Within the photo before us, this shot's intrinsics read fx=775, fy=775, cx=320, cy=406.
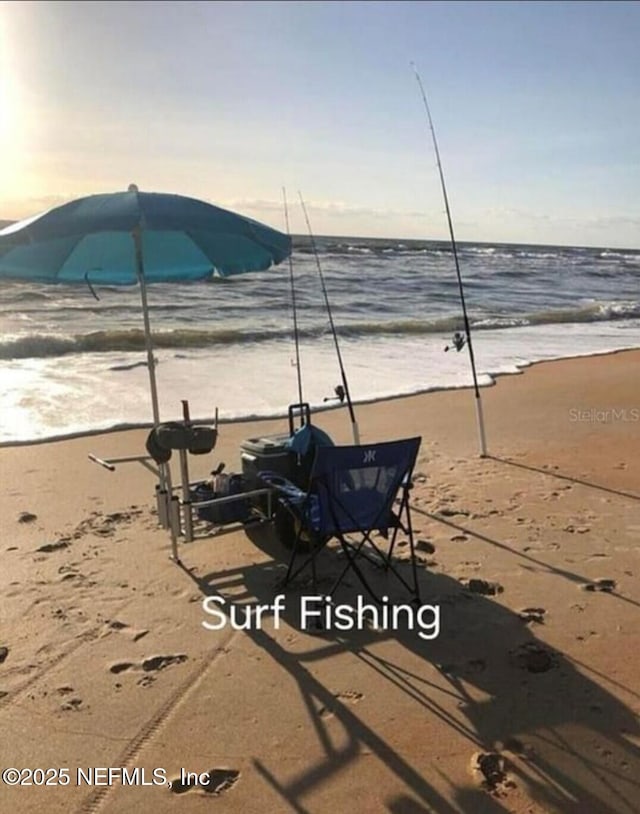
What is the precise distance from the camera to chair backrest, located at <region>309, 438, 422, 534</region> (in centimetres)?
371

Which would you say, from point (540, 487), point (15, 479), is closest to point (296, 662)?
point (540, 487)

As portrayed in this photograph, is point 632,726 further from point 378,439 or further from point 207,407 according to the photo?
point 207,407

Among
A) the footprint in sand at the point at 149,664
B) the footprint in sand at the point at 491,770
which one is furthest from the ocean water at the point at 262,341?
the footprint in sand at the point at 491,770

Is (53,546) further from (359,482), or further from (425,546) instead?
(425,546)

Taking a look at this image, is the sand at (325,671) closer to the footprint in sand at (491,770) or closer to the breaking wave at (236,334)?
the footprint in sand at (491,770)

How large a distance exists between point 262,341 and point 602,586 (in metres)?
11.8

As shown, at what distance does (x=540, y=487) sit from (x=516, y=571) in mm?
1576

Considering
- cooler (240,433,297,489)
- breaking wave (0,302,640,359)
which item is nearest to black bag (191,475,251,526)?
cooler (240,433,297,489)

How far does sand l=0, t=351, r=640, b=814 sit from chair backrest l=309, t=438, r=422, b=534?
42cm

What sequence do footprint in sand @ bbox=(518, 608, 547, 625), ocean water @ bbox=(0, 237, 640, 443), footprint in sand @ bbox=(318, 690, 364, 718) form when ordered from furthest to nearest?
ocean water @ bbox=(0, 237, 640, 443) < footprint in sand @ bbox=(518, 608, 547, 625) < footprint in sand @ bbox=(318, 690, 364, 718)

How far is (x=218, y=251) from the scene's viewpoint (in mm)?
4535

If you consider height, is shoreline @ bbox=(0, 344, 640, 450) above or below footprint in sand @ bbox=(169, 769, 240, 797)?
above

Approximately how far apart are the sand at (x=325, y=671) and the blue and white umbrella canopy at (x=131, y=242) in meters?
1.64

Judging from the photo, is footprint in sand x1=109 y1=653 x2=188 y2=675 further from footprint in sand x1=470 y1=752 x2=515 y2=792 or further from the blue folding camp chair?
footprint in sand x1=470 y1=752 x2=515 y2=792
